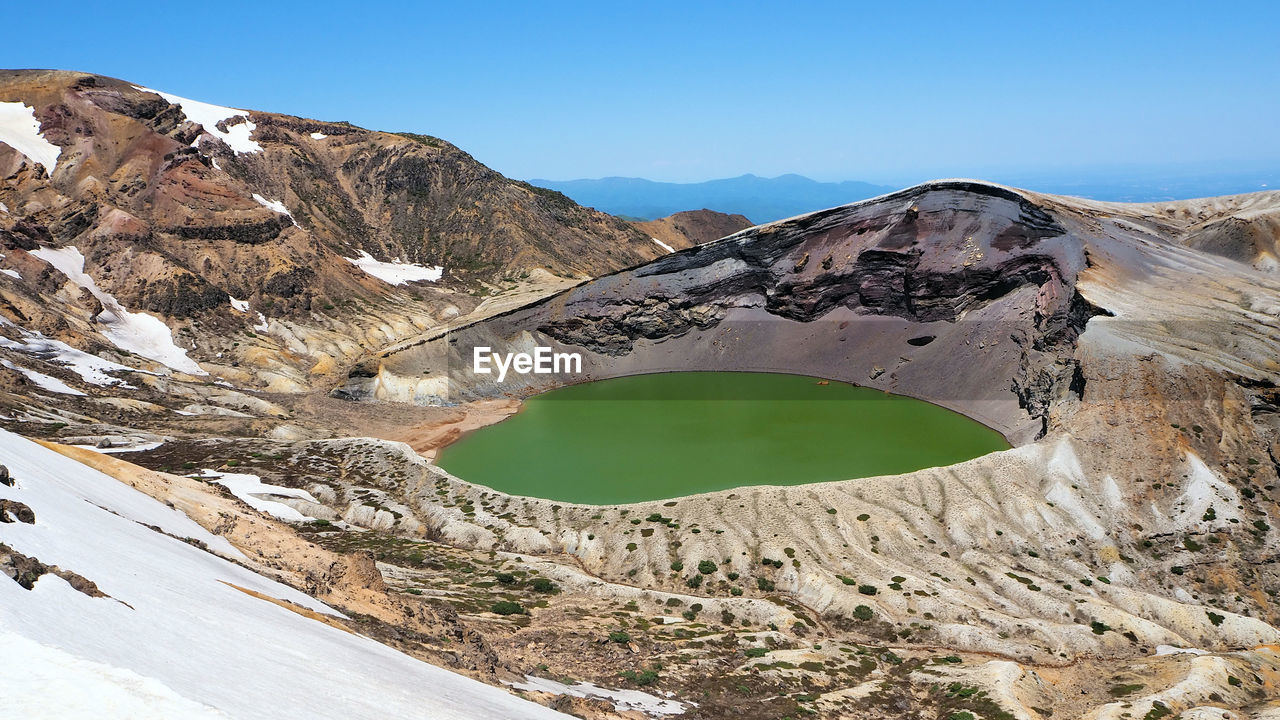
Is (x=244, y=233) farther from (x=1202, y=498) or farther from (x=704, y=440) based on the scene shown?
(x=1202, y=498)

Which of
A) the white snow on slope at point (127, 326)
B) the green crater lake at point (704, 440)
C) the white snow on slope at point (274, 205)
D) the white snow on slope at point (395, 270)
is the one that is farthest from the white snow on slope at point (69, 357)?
the white snow on slope at point (395, 270)

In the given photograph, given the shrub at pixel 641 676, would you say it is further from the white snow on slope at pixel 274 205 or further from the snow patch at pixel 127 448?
the white snow on slope at pixel 274 205

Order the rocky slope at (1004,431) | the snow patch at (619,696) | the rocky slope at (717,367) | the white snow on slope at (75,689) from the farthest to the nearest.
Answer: the rocky slope at (1004,431)
the rocky slope at (717,367)
the snow patch at (619,696)
the white snow on slope at (75,689)

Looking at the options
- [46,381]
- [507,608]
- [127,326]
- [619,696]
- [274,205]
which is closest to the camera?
[619,696]

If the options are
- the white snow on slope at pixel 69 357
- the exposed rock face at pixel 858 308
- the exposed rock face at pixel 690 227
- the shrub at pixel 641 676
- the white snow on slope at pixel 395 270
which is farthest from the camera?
the exposed rock face at pixel 690 227

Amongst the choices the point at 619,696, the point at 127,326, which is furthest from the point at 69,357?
the point at 619,696

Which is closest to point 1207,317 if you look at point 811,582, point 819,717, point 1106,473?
point 1106,473

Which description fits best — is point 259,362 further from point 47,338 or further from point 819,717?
point 819,717
